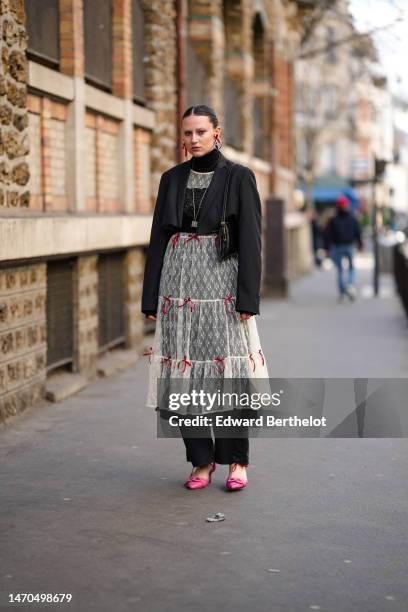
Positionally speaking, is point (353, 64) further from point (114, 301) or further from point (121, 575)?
point (121, 575)

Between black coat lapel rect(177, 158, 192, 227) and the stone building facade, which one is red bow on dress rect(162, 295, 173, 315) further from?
the stone building facade

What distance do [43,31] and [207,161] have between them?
411 cm

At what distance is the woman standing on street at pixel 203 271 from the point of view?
21.6 feet

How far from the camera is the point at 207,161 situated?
6.68 metres

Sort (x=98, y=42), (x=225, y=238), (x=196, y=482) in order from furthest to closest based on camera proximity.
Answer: (x=98, y=42), (x=196, y=482), (x=225, y=238)

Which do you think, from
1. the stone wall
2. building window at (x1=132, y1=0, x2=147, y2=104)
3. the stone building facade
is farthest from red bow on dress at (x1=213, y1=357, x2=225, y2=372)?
building window at (x1=132, y1=0, x2=147, y2=104)

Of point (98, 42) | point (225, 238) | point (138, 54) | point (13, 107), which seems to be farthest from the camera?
point (138, 54)

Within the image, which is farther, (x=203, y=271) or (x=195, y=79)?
(x=195, y=79)

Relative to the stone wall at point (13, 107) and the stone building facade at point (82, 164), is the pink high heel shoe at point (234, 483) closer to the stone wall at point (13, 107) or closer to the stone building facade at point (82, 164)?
the stone building facade at point (82, 164)

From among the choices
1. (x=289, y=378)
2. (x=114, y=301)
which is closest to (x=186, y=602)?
(x=289, y=378)

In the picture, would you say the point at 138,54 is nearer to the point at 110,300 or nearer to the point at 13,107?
the point at 110,300

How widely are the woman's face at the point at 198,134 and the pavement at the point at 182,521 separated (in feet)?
5.82

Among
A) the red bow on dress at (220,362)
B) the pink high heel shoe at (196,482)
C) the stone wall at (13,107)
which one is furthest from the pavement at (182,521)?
the stone wall at (13,107)

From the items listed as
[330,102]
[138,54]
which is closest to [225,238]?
[138,54]
